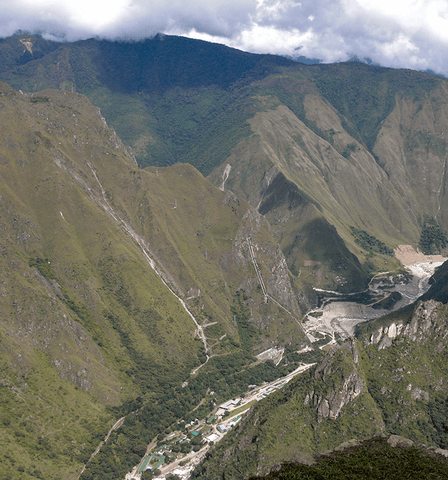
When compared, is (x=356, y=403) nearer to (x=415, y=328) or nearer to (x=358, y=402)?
(x=358, y=402)

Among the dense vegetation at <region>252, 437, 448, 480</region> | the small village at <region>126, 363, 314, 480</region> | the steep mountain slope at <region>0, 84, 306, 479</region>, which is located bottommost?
the small village at <region>126, 363, 314, 480</region>

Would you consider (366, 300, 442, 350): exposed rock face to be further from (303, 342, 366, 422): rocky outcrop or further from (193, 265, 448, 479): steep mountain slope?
(303, 342, 366, 422): rocky outcrop

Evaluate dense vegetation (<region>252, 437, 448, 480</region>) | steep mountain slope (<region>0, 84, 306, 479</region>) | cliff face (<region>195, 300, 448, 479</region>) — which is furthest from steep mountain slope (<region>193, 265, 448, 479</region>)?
steep mountain slope (<region>0, 84, 306, 479</region>)

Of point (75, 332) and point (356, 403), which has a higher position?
point (75, 332)

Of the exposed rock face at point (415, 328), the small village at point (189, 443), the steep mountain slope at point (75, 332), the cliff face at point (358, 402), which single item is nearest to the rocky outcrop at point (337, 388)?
the cliff face at point (358, 402)

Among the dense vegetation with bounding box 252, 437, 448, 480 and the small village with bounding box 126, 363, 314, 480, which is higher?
the dense vegetation with bounding box 252, 437, 448, 480

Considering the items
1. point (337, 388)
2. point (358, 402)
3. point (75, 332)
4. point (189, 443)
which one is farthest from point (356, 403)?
point (75, 332)

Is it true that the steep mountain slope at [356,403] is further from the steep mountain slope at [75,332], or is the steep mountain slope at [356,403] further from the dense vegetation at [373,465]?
the steep mountain slope at [75,332]

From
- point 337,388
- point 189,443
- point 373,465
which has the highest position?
point 337,388
